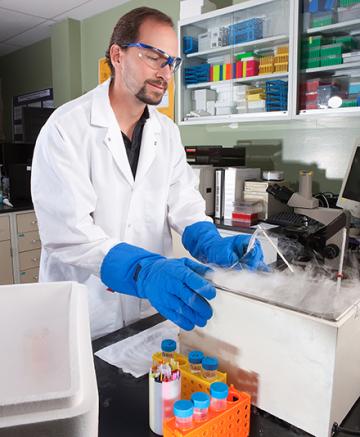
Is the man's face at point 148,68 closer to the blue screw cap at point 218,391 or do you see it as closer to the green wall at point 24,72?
the blue screw cap at point 218,391

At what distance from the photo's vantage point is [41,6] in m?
3.66

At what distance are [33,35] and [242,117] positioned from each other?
3176 millimetres

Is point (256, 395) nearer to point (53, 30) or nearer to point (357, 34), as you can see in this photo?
point (357, 34)

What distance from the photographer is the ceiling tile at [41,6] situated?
11.6 ft

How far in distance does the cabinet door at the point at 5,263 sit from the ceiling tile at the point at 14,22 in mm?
2279

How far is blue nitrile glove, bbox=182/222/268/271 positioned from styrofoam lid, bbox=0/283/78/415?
0.52 metres

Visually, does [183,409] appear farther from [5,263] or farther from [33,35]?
[33,35]

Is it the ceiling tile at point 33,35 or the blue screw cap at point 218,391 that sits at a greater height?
the ceiling tile at point 33,35

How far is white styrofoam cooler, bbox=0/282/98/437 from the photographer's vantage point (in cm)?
31

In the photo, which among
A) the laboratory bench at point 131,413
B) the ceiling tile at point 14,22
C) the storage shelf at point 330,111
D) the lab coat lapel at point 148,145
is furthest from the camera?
the ceiling tile at point 14,22

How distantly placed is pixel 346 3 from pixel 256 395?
2226 mm

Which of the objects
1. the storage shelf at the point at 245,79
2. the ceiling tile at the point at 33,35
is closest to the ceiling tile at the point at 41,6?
the ceiling tile at the point at 33,35

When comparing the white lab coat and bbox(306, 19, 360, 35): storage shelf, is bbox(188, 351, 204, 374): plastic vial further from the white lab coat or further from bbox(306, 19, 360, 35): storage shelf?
bbox(306, 19, 360, 35): storage shelf

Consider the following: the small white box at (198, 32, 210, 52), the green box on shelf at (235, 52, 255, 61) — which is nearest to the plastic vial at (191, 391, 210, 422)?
the green box on shelf at (235, 52, 255, 61)
